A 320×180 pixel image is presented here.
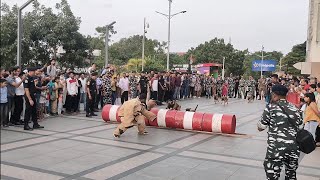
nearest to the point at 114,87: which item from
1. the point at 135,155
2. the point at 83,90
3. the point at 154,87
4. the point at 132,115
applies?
the point at 83,90

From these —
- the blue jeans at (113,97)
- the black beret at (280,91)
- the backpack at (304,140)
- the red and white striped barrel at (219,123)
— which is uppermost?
the black beret at (280,91)

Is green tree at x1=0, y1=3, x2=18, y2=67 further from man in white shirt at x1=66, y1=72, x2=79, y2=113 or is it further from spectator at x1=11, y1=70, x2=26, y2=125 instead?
man in white shirt at x1=66, y1=72, x2=79, y2=113

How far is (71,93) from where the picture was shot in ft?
47.0

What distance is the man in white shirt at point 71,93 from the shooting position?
563 inches

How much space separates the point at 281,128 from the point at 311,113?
15.2 feet

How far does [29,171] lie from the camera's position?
6570mm

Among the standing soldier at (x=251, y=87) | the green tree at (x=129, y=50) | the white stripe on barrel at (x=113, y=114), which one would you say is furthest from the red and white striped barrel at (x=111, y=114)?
the green tree at (x=129, y=50)

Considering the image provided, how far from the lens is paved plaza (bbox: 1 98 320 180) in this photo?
6.62m

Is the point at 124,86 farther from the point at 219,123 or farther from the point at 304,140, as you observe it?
the point at 304,140

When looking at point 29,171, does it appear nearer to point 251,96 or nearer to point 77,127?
point 77,127

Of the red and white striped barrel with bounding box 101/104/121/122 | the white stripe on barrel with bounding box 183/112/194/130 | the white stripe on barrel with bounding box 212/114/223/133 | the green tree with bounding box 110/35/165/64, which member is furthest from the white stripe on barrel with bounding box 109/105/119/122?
the green tree with bounding box 110/35/165/64

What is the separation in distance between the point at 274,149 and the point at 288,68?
5515 cm

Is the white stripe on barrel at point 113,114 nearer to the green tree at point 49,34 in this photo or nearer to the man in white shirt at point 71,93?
the man in white shirt at point 71,93

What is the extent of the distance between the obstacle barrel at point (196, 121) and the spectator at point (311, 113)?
7.12 feet
